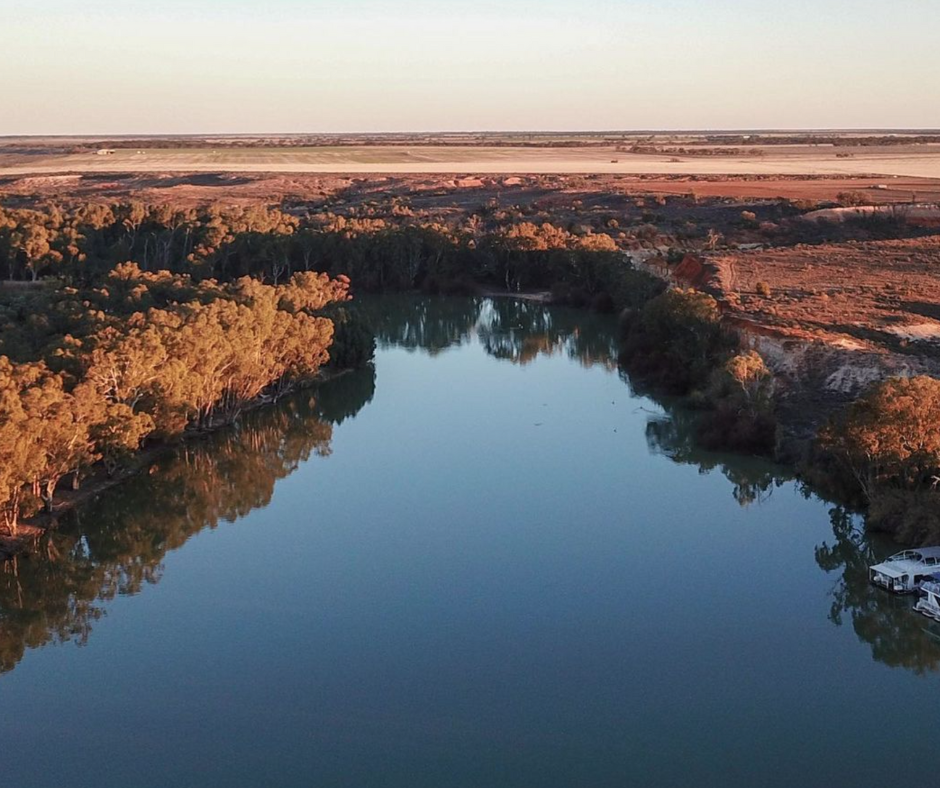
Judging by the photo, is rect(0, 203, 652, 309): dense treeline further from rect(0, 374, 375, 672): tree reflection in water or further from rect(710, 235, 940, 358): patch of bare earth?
rect(0, 374, 375, 672): tree reflection in water

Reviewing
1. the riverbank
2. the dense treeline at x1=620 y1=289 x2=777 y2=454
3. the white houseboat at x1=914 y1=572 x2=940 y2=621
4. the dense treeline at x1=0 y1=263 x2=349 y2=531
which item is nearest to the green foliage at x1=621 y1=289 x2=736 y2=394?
the dense treeline at x1=620 y1=289 x2=777 y2=454

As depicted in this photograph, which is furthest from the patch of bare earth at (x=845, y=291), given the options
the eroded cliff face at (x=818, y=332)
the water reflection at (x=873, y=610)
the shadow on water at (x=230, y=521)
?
the water reflection at (x=873, y=610)

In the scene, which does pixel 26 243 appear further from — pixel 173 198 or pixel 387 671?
pixel 387 671

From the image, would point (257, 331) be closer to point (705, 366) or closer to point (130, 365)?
point (130, 365)

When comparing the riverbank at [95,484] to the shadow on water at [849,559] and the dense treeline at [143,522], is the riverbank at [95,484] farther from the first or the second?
the shadow on water at [849,559]

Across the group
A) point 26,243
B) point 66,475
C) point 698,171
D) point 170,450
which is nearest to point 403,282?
point 26,243

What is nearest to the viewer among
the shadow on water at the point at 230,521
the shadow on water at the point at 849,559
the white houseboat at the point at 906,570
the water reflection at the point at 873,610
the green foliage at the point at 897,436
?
the water reflection at the point at 873,610

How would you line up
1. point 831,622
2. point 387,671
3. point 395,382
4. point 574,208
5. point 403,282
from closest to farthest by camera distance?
point 387,671 < point 831,622 < point 395,382 < point 403,282 < point 574,208
